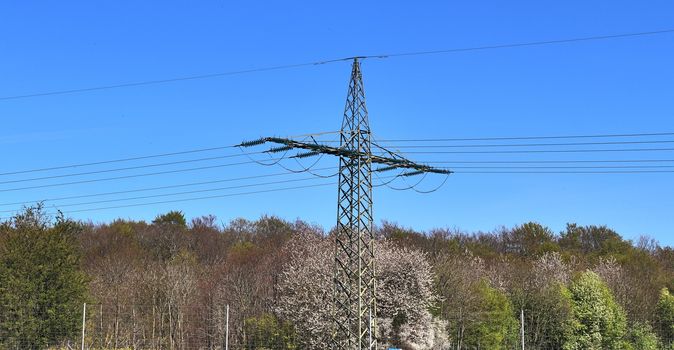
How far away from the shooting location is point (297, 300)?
38.6 meters

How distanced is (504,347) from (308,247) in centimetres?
1271

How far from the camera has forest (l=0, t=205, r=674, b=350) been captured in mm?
28594

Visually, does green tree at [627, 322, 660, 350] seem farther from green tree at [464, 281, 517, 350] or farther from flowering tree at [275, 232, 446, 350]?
flowering tree at [275, 232, 446, 350]

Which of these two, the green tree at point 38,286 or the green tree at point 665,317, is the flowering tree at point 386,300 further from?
the green tree at point 665,317

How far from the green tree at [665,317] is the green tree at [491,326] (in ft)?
37.6

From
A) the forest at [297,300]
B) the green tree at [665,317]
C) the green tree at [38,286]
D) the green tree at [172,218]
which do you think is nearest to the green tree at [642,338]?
the forest at [297,300]

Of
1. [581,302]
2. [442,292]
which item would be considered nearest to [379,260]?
[442,292]

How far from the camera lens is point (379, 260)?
131 feet

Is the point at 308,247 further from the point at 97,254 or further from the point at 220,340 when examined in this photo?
the point at 97,254

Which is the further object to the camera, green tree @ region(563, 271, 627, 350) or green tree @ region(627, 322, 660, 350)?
green tree @ region(563, 271, 627, 350)

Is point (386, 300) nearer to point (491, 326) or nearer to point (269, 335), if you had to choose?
point (269, 335)

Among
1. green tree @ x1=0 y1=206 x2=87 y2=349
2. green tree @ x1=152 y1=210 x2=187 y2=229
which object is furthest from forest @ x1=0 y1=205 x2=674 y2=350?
green tree @ x1=152 y1=210 x2=187 y2=229

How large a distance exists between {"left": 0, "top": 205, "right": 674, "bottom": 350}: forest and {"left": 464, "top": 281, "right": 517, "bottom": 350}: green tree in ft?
0.23

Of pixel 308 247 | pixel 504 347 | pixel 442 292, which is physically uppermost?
pixel 308 247
